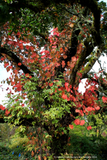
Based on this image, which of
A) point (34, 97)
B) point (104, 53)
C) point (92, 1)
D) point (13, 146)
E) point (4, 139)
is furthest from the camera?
point (4, 139)

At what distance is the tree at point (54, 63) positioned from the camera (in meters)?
3.52

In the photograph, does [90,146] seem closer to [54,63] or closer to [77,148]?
[77,148]

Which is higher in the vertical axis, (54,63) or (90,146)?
(54,63)

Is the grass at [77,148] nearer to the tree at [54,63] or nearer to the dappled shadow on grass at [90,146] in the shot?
the dappled shadow on grass at [90,146]

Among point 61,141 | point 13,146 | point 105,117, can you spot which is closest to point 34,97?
point 61,141

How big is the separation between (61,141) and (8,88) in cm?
301

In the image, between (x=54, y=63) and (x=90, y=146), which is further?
(x=90, y=146)

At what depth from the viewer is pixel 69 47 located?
17.8ft

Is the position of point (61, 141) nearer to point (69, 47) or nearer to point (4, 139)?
point (69, 47)

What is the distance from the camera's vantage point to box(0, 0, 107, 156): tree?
352 centimetres

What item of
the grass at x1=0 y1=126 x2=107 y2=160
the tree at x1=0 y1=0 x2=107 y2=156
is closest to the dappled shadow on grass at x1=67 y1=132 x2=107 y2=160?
the grass at x1=0 y1=126 x2=107 y2=160

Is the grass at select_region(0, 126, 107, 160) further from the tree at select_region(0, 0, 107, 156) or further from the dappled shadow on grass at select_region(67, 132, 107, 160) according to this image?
the tree at select_region(0, 0, 107, 156)

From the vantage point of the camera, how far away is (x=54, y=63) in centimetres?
518

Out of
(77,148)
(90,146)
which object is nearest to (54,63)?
(77,148)
